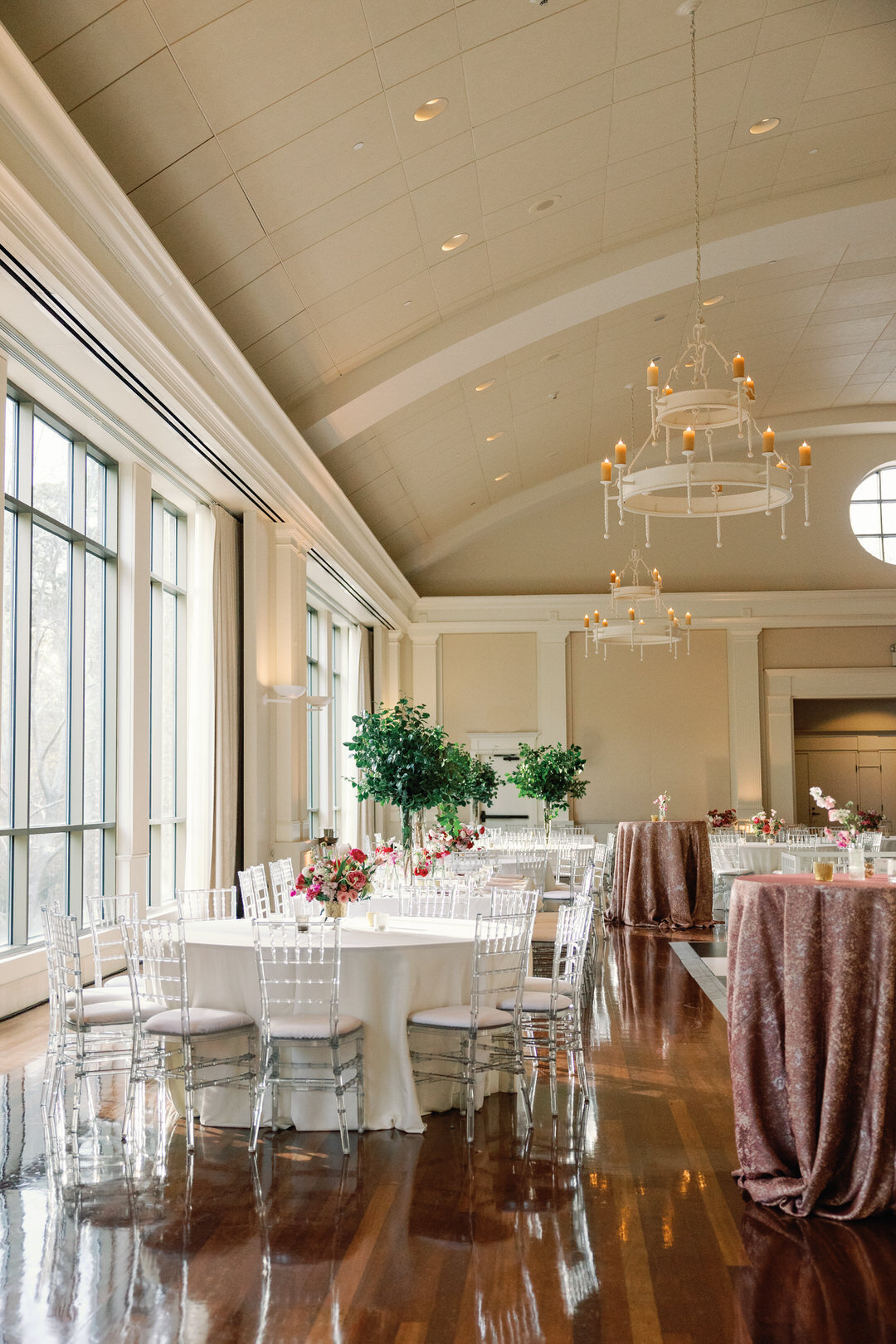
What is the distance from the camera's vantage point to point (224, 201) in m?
7.34

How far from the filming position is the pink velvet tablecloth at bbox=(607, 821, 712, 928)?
39.3 feet

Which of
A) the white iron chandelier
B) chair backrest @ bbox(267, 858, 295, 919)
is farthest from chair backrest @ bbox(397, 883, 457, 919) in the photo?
the white iron chandelier

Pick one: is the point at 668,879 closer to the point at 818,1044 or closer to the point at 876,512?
the point at 818,1044

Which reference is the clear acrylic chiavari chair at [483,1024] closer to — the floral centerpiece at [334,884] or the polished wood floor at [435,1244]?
the polished wood floor at [435,1244]

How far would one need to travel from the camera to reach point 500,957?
5227 mm

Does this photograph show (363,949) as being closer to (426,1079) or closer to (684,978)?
(426,1079)

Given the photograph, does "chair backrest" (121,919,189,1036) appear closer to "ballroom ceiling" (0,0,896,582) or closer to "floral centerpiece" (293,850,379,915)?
"floral centerpiece" (293,850,379,915)

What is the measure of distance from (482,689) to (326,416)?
9.09 m

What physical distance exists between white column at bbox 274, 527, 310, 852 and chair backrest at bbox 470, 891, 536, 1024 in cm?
570

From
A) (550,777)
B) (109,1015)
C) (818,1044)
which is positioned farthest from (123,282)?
(550,777)

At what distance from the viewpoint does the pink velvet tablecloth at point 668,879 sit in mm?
11992

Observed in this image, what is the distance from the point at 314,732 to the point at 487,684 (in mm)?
4004

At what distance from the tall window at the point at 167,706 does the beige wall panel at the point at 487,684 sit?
9098 millimetres

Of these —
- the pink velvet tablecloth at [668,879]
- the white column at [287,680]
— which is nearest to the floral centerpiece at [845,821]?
the pink velvet tablecloth at [668,879]
